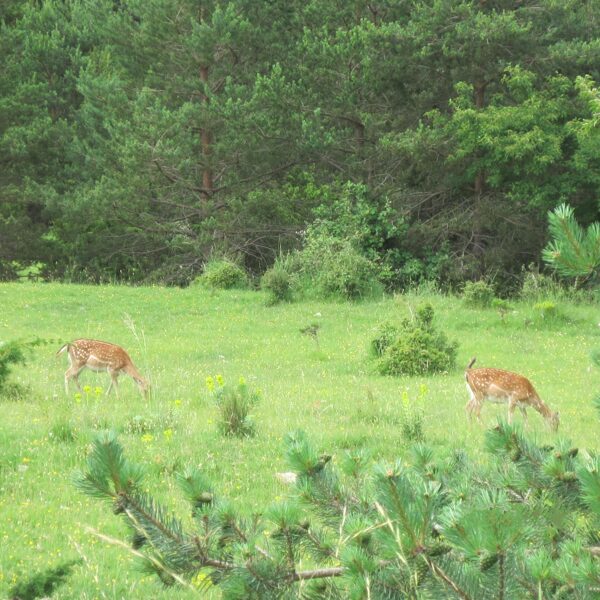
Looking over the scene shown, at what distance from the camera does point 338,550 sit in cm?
366

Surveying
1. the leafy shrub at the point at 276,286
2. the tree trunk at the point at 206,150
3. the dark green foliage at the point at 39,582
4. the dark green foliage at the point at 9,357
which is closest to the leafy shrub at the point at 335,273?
the leafy shrub at the point at 276,286

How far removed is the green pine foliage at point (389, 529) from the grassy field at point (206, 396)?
0.28m

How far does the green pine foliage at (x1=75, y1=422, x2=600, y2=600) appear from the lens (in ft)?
10.7

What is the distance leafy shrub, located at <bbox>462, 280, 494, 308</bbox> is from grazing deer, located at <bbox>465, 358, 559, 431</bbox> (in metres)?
10.8

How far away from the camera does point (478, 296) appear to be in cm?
2223

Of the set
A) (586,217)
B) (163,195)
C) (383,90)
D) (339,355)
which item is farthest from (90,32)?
(339,355)

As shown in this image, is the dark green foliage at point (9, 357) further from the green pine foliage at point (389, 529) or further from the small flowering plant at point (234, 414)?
the green pine foliage at point (389, 529)

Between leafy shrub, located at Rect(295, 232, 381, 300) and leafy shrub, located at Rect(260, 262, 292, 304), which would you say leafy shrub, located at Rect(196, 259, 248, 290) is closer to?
leafy shrub, located at Rect(295, 232, 381, 300)

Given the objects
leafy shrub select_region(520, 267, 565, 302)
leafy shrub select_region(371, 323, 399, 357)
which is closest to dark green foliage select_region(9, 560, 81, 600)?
leafy shrub select_region(371, 323, 399, 357)

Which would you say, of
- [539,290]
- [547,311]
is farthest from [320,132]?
[547,311]

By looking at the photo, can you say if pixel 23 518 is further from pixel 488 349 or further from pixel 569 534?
pixel 488 349

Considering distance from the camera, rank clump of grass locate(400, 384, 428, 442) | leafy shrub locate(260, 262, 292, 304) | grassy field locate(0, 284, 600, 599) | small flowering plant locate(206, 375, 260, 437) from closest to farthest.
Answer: grassy field locate(0, 284, 600, 599), small flowering plant locate(206, 375, 260, 437), clump of grass locate(400, 384, 428, 442), leafy shrub locate(260, 262, 292, 304)

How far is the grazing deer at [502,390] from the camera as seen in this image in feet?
37.4

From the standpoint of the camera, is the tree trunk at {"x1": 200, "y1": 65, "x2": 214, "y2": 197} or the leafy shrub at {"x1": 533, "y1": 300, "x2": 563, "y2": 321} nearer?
the leafy shrub at {"x1": 533, "y1": 300, "x2": 563, "y2": 321}
